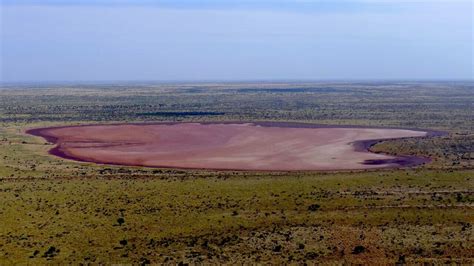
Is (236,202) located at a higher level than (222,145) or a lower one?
lower

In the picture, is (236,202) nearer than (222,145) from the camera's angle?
Yes

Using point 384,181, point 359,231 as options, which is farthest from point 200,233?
point 384,181

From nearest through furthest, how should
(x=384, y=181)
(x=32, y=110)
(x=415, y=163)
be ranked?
(x=384, y=181) → (x=415, y=163) → (x=32, y=110)

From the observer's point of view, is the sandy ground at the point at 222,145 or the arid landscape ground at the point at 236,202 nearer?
the arid landscape ground at the point at 236,202

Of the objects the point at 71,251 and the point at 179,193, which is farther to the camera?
the point at 179,193

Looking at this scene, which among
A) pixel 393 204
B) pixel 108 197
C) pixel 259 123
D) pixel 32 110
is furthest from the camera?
pixel 32 110

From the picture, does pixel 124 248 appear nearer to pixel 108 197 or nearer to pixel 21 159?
pixel 108 197

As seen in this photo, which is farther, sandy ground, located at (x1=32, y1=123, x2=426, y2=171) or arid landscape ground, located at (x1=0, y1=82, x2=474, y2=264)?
sandy ground, located at (x1=32, y1=123, x2=426, y2=171)

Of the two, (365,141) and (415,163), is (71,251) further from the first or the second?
(365,141)
